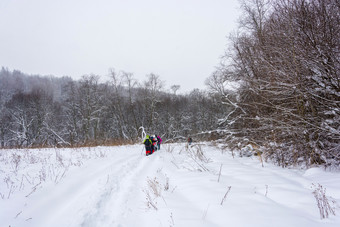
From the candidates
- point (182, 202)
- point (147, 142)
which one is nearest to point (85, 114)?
point (147, 142)

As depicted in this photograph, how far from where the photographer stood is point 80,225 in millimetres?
2480

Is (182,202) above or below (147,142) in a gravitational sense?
below

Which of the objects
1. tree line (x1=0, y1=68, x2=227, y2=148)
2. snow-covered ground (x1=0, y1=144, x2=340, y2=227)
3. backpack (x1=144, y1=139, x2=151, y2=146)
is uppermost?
tree line (x1=0, y1=68, x2=227, y2=148)

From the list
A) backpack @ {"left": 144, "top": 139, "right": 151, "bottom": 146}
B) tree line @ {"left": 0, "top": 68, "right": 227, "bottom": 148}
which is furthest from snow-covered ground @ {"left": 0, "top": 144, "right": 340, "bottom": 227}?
tree line @ {"left": 0, "top": 68, "right": 227, "bottom": 148}

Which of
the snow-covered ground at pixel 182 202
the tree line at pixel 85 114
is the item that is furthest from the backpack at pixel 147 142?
the tree line at pixel 85 114

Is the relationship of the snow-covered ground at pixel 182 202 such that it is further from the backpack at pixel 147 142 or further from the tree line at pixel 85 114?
the tree line at pixel 85 114

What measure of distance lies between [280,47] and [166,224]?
5061 millimetres

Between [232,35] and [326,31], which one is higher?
[232,35]

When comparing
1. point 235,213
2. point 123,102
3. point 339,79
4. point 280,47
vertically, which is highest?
point 123,102

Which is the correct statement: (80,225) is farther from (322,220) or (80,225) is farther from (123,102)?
(123,102)

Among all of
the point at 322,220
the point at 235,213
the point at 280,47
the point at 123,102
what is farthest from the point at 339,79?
the point at 123,102

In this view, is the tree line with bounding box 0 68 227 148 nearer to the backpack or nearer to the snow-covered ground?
the backpack

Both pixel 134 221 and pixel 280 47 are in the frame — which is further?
pixel 280 47

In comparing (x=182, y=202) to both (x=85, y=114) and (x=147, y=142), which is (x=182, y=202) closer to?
(x=147, y=142)
